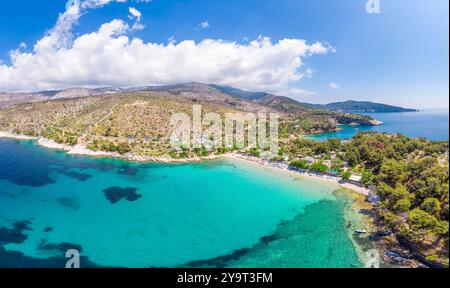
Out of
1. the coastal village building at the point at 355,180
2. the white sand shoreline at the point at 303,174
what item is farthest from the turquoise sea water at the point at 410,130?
the coastal village building at the point at 355,180

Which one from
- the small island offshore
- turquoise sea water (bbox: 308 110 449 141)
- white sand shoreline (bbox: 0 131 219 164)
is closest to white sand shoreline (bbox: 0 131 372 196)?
white sand shoreline (bbox: 0 131 219 164)

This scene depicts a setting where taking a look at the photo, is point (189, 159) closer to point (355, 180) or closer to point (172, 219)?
point (172, 219)

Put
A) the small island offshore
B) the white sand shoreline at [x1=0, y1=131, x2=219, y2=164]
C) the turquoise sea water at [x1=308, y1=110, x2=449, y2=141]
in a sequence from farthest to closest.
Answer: the turquoise sea water at [x1=308, y1=110, x2=449, y2=141], the white sand shoreline at [x1=0, y1=131, x2=219, y2=164], the small island offshore

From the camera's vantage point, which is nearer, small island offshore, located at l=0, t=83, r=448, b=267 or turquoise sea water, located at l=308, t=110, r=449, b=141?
small island offshore, located at l=0, t=83, r=448, b=267

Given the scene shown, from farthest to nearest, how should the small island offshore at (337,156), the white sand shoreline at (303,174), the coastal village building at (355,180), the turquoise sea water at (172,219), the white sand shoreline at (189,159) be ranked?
the white sand shoreline at (189,159)
the coastal village building at (355,180)
the white sand shoreline at (303,174)
the small island offshore at (337,156)
the turquoise sea water at (172,219)

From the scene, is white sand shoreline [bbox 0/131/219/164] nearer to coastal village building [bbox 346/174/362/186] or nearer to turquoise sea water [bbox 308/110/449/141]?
coastal village building [bbox 346/174/362/186]

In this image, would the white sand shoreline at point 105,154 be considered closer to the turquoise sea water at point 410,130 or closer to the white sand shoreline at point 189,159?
the white sand shoreline at point 189,159

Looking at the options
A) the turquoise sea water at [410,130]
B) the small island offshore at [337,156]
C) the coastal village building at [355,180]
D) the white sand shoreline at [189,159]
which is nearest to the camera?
the small island offshore at [337,156]
